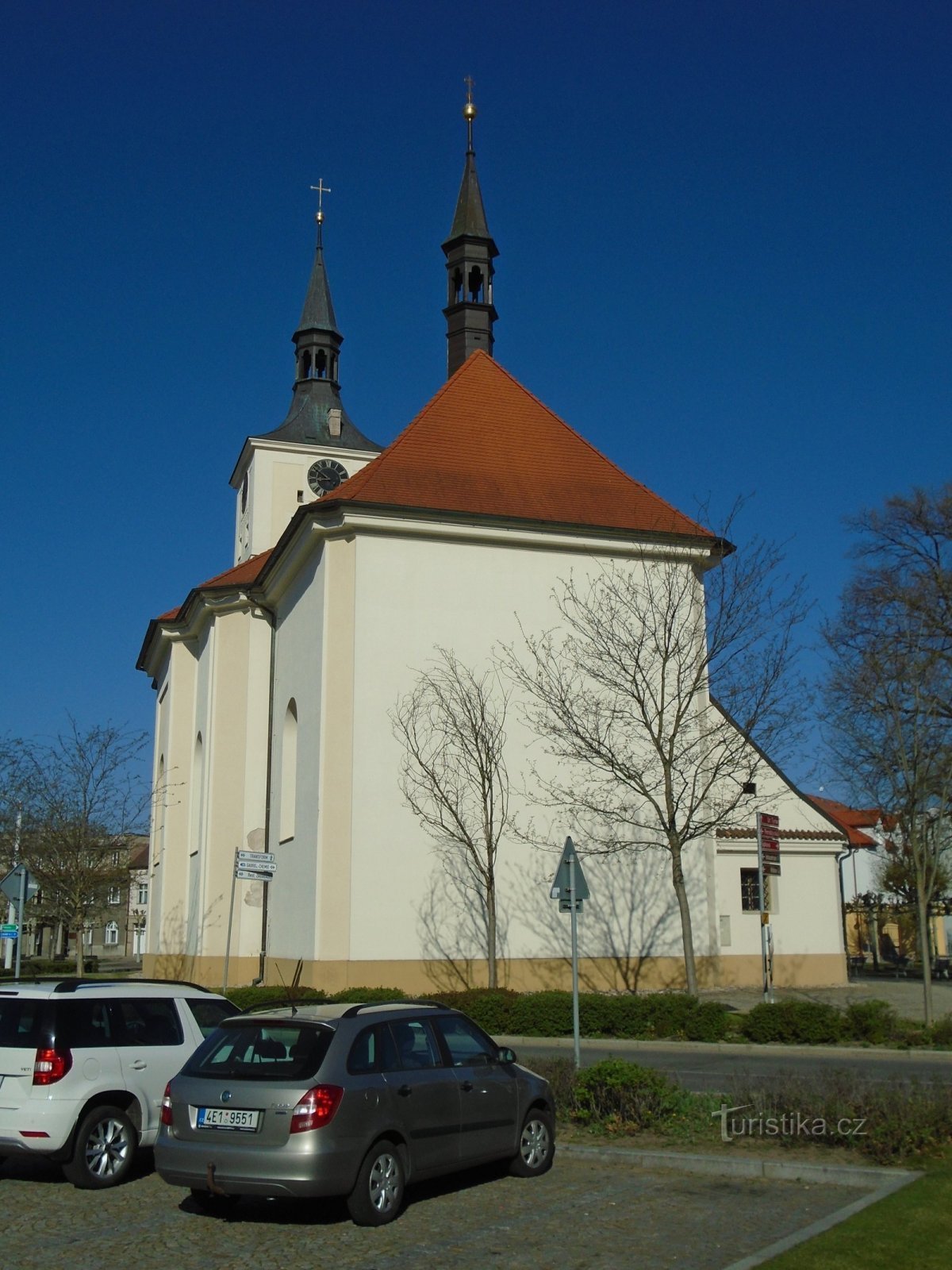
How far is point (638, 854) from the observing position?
25.1m

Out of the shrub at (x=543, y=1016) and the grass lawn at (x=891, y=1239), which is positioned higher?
the shrub at (x=543, y=1016)

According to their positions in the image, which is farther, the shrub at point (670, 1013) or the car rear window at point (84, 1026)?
the shrub at point (670, 1013)

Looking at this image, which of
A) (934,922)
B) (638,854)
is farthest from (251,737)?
(934,922)

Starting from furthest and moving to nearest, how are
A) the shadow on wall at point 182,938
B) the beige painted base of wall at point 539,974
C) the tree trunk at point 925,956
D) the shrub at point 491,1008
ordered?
the shadow on wall at point 182,938, the beige painted base of wall at point 539,974, the shrub at point 491,1008, the tree trunk at point 925,956

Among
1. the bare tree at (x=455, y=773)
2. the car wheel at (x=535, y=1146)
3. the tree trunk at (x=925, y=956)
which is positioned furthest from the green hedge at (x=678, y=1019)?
the car wheel at (x=535, y=1146)

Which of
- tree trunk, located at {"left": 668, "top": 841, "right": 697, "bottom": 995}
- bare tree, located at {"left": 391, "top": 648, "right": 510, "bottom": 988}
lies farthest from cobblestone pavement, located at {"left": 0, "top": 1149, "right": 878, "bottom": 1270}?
bare tree, located at {"left": 391, "top": 648, "right": 510, "bottom": 988}

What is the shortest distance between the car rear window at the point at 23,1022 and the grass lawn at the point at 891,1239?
555 centimetres

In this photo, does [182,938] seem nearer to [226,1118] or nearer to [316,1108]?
[226,1118]

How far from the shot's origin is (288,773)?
2741cm

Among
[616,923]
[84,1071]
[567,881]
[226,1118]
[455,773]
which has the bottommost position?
[226,1118]

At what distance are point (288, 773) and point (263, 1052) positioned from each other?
1958cm

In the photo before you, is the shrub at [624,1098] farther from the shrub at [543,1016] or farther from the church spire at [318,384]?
the church spire at [318,384]

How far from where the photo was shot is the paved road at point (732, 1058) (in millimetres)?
13617

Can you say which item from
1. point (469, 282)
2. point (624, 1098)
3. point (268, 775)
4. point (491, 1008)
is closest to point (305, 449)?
point (469, 282)
